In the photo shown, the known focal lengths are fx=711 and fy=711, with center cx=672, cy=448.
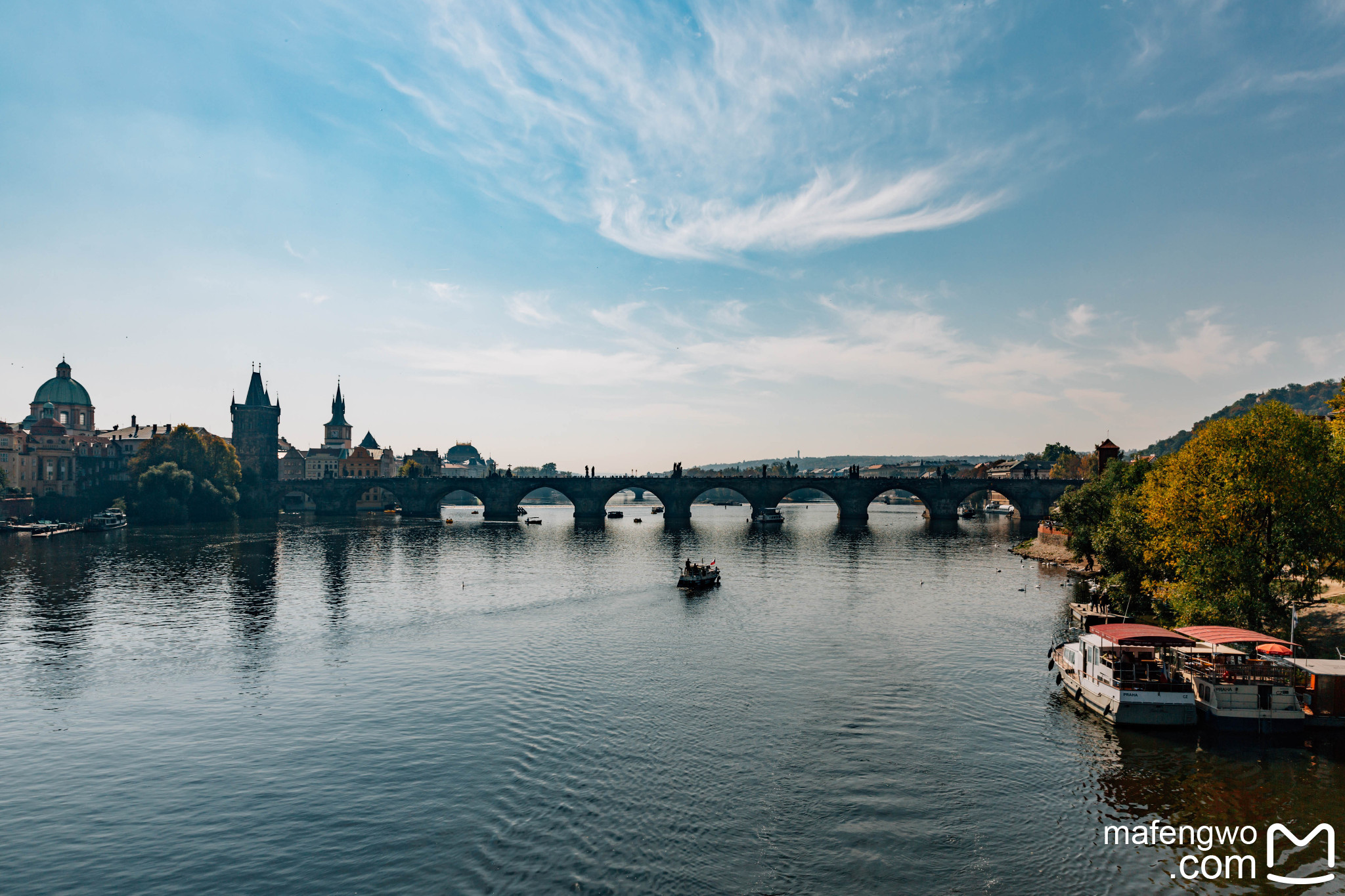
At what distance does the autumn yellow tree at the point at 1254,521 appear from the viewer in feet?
136

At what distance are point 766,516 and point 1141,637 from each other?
133 metres

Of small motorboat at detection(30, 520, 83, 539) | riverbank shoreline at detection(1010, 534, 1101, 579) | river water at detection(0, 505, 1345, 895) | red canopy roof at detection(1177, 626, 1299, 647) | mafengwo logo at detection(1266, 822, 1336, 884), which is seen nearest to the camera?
mafengwo logo at detection(1266, 822, 1336, 884)

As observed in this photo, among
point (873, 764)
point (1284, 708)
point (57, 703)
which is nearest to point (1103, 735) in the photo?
point (1284, 708)

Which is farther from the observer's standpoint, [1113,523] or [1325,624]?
[1113,523]

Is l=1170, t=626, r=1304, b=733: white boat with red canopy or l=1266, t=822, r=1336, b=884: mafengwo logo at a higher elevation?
l=1170, t=626, r=1304, b=733: white boat with red canopy

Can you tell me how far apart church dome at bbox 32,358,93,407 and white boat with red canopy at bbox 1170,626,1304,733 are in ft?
821

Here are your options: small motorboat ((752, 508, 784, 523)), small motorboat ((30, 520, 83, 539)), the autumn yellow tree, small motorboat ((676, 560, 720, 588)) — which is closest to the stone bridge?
small motorboat ((752, 508, 784, 523))

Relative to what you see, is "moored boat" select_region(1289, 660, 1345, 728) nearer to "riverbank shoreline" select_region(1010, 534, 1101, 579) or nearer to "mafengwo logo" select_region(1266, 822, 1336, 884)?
"mafengwo logo" select_region(1266, 822, 1336, 884)

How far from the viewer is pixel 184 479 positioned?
5620 inches

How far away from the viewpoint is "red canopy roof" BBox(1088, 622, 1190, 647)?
35.2 meters

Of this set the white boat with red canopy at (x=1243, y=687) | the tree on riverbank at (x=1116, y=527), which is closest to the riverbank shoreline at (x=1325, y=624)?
the tree on riverbank at (x=1116, y=527)

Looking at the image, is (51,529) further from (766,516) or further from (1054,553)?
(1054,553)

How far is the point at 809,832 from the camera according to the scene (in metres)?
23.9
